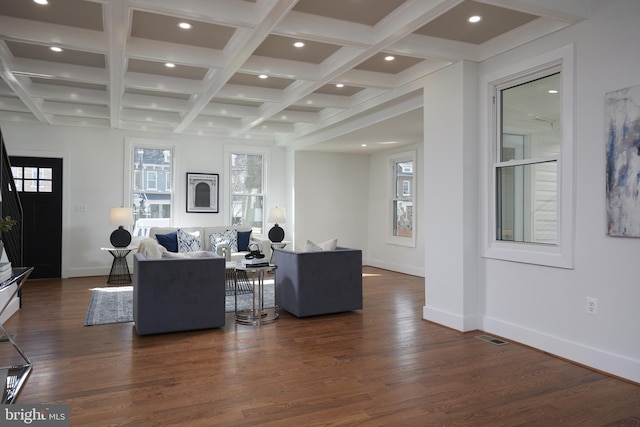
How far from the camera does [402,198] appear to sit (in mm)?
8391

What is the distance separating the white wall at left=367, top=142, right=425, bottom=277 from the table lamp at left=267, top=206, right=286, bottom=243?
2.02 m

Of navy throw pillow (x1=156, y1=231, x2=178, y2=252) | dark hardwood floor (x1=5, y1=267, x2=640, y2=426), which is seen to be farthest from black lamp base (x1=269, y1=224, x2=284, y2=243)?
dark hardwood floor (x1=5, y1=267, x2=640, y2=426)

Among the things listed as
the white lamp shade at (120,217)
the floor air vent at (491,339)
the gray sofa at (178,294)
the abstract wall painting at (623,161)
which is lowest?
the floor air vent at (491,339)

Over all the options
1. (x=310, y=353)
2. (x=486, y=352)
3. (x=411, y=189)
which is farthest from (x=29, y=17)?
(x=411, y=189)

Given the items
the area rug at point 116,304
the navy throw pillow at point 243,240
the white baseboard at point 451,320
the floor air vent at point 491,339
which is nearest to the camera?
the floor air vent at point 491,339

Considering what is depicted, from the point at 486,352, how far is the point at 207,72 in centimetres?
405

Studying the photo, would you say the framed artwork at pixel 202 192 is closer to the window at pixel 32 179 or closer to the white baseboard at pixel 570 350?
the window at pixel 32 179

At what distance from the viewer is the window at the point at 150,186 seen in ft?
26.0

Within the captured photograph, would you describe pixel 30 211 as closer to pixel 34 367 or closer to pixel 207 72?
pixel 207 72

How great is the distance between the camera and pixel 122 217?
23.3 feet

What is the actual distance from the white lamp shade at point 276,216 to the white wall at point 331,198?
47 centimetres

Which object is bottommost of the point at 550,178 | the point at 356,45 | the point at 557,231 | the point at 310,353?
the point at 310,353

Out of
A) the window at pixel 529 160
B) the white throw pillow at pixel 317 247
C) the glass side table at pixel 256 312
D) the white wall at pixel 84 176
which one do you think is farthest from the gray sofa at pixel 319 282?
the white wall at pixel 84 176

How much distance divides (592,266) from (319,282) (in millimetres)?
2573
